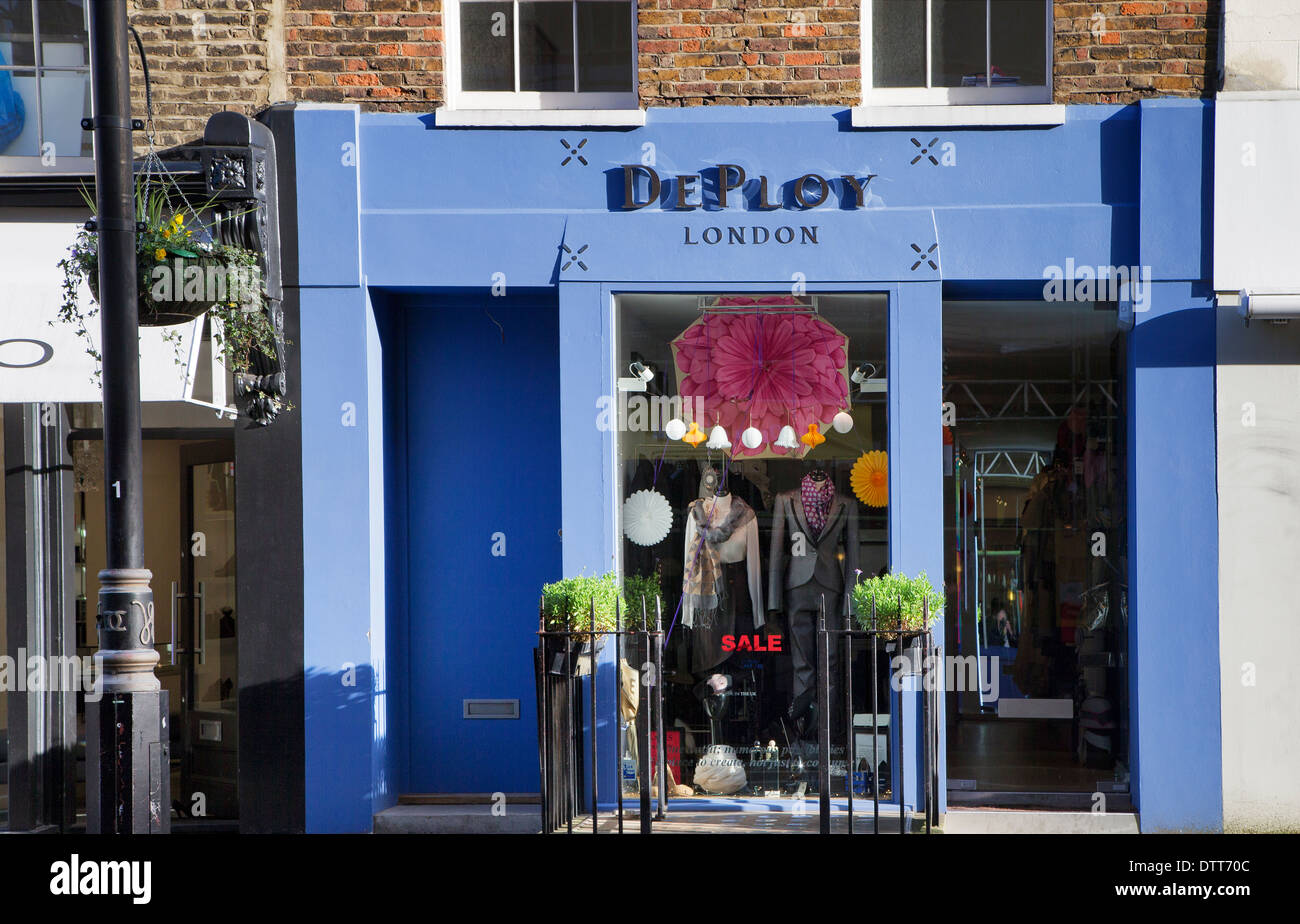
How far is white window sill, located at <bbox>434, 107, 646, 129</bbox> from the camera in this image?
7.53m

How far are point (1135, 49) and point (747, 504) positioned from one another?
3.58m

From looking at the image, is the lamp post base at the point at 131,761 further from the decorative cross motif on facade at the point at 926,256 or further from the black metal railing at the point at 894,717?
the decorative cross motif on facade at the point at 926,256

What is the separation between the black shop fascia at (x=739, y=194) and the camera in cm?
752

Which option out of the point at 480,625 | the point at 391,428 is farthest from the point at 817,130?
the point at 480,625

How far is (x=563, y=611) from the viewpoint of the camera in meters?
6.79

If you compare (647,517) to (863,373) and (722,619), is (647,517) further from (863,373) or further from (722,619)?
(863,373)

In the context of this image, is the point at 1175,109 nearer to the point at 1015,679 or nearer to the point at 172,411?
the point at 1015,679

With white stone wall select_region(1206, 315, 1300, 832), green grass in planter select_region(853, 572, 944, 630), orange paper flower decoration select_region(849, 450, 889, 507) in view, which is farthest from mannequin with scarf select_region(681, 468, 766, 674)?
white stone wall select_region(1206, 315, 1300, 832)

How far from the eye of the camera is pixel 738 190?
7.56 m

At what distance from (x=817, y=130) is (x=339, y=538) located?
12.5 feet

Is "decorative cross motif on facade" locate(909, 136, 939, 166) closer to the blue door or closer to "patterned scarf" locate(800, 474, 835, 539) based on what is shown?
"patterned scarf" locate(800, 474, 835, 539)

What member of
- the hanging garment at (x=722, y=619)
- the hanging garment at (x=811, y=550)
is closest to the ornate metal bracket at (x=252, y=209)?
the hanging garment at (x=722, y=619)

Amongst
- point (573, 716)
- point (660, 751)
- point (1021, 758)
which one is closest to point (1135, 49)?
point (1021, 758)

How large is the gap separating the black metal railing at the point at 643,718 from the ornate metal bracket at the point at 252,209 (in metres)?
2.32
